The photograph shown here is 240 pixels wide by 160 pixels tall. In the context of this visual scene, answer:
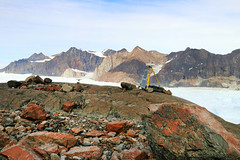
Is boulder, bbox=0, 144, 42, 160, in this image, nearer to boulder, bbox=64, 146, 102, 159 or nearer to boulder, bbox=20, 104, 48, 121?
boulder, bbox=64, 146, 102, 159

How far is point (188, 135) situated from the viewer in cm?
351

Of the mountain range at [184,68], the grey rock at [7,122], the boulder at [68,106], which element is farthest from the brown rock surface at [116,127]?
the mountain range at [184,68]

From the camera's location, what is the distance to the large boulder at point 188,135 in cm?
328

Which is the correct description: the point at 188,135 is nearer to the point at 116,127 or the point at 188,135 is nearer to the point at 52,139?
the point at 116,127

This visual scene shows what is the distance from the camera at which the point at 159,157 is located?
12.5 feet

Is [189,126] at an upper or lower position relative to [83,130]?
upper

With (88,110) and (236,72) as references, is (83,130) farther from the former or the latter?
(236,72)

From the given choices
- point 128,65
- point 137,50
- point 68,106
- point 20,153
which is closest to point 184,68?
point 128,65

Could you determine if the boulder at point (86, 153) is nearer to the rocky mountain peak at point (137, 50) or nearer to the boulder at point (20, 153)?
the boulder at point (20, 153)

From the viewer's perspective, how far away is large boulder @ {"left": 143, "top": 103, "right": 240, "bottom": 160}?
3281 mm

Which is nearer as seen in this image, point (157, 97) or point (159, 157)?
point (159, 157)

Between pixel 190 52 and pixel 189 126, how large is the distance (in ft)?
518

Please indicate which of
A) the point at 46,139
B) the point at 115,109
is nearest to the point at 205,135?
the point at 46,139

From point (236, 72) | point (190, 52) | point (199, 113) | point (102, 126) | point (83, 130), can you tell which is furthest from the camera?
point (190, 52)
